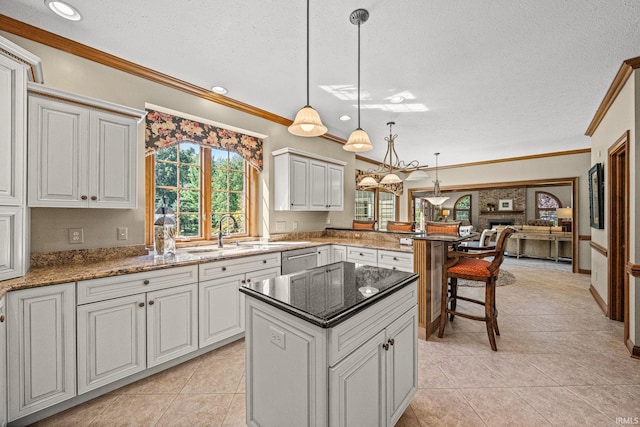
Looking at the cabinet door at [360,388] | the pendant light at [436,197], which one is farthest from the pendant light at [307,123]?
the pendant light at [436,197]

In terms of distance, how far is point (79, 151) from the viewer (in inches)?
77.2

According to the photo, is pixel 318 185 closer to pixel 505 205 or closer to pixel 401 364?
pixel 401 364

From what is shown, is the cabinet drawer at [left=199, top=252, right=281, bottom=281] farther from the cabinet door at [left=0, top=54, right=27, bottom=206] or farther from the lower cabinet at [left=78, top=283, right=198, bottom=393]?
the cabinet door at [left=0, top=54, right=27, bottom=206]

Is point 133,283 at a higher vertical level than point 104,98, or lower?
lower

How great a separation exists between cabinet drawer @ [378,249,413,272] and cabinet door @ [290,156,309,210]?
134 cm

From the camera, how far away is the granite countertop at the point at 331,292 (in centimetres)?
108

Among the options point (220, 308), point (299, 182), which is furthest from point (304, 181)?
point (220, 308)

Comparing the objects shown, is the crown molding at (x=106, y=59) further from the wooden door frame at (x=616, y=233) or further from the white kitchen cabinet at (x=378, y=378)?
the wooden door frame at (x=616, y=233)

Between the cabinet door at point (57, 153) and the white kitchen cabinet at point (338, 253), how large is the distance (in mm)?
2652

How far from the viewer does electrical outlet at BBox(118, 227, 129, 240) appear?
95.3 inches

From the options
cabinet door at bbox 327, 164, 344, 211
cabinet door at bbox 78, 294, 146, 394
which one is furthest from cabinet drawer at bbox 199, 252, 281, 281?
cabinet door at bbox 327, 164, 344, 211

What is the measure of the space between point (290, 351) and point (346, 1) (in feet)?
6.98

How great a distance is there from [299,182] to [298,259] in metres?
1.15

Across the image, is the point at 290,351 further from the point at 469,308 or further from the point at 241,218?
the point at 469,308
